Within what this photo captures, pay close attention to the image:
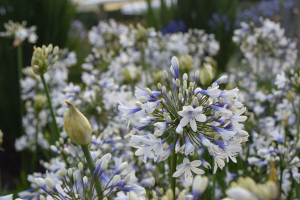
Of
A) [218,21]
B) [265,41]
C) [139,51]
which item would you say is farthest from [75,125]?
[218,21]

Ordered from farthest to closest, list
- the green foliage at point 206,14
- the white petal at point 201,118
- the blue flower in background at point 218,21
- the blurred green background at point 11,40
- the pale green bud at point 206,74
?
the green foliage at point 206,14
the blue flower in background at point 218,21
the blurred green background at point 11,40
the pale green bud at point 206,74
the white petal at point 201,118

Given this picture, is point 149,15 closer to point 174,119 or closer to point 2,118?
point 2,118

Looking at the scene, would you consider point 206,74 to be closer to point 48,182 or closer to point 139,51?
point 48,182

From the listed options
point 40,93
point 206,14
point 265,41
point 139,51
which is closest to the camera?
point 40,93

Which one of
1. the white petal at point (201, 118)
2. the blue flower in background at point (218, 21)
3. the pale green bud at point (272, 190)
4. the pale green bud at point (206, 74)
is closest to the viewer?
the pale green bud at point (272, 190)

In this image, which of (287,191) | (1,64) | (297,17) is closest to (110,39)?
(1,64)

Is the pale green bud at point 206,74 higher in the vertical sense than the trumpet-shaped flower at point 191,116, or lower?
higher

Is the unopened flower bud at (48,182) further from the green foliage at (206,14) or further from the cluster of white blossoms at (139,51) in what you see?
the green foliage at (206,14)

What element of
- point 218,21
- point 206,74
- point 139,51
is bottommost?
point 206,74

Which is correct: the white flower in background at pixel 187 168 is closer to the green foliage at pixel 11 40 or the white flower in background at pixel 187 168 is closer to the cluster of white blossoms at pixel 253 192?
the cluster of white blossoms at pixel 253 192

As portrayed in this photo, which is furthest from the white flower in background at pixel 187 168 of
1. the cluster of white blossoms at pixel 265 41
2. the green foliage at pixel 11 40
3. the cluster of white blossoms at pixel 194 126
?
the green foliage at pixel 11 40

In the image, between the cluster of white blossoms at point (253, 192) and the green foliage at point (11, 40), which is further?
the green foliage at point (11, 40)

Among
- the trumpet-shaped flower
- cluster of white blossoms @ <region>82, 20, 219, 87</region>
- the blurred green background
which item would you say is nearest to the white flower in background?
the trumpet-shaped flower

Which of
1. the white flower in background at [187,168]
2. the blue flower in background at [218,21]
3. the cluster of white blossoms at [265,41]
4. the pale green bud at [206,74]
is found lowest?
the white flower in background at [187,168]
